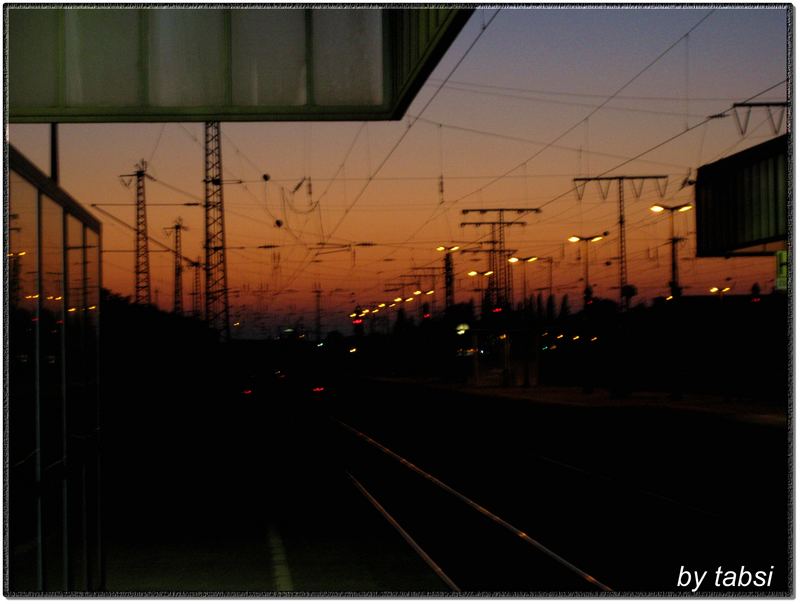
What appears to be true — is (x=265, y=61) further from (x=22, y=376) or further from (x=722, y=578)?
(x=722, y=578)

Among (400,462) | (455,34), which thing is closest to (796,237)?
(455,34)

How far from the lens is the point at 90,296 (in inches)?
361

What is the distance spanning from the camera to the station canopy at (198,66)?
12.4m

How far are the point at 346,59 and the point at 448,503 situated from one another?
734 centimetres

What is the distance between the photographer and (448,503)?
16953 millimetres

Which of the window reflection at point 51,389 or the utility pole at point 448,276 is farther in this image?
the utility pole at point 448,276

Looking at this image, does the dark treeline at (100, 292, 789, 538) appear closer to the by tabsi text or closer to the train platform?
the train platform

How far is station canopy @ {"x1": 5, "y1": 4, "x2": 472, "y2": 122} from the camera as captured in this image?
12375 millimetres

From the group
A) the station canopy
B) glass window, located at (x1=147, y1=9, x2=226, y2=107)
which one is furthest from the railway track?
glass window, located at (x1=147, y1=9, x2=226, y2=107)

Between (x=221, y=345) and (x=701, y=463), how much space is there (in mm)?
26072

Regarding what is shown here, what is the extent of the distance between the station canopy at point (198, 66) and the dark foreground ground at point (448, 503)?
488 cm

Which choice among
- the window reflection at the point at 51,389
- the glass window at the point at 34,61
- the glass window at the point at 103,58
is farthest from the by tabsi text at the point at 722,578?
the glass window at the point at 34,61

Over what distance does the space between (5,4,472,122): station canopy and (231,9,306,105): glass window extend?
11 mm

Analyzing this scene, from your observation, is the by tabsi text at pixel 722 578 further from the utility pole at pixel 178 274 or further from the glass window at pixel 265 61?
the utility pole at pixel 178 274
